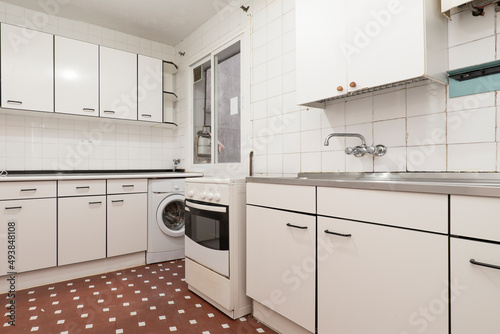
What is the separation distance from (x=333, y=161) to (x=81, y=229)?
2287mm

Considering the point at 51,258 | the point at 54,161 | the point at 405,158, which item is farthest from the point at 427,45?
the point at 54,161

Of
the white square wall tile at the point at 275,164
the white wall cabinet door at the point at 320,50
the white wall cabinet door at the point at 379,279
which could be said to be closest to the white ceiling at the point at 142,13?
the white wall cabinet door at the point at 320,50

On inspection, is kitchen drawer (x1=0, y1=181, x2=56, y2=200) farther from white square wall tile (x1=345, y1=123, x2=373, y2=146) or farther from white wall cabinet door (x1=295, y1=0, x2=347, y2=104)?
white square wall tile (x1=345, y1=123, x2=373, y2=146)

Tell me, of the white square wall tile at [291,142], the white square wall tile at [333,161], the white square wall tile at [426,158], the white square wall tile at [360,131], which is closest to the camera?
the white square wall tile at [426,158]

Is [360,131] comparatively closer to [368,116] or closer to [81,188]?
[368,116]

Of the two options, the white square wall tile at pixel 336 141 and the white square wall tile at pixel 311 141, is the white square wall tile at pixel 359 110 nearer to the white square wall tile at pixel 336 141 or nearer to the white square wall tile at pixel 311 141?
the white square wall tile at pixel 336 141

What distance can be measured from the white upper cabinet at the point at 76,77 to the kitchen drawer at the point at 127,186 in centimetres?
81

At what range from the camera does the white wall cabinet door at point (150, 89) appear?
3316 millimetres

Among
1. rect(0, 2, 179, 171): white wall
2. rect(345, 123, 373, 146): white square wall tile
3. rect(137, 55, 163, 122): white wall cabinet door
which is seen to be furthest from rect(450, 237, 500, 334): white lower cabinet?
rect(0, 2, 179, 171): white wall

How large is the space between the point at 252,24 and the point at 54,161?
2.49 meters

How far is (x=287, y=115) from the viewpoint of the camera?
7.41 feet

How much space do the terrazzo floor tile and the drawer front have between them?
3.14ft

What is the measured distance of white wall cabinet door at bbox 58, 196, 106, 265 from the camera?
2.52 metres

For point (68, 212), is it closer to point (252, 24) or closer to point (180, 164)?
point (180, 164)
